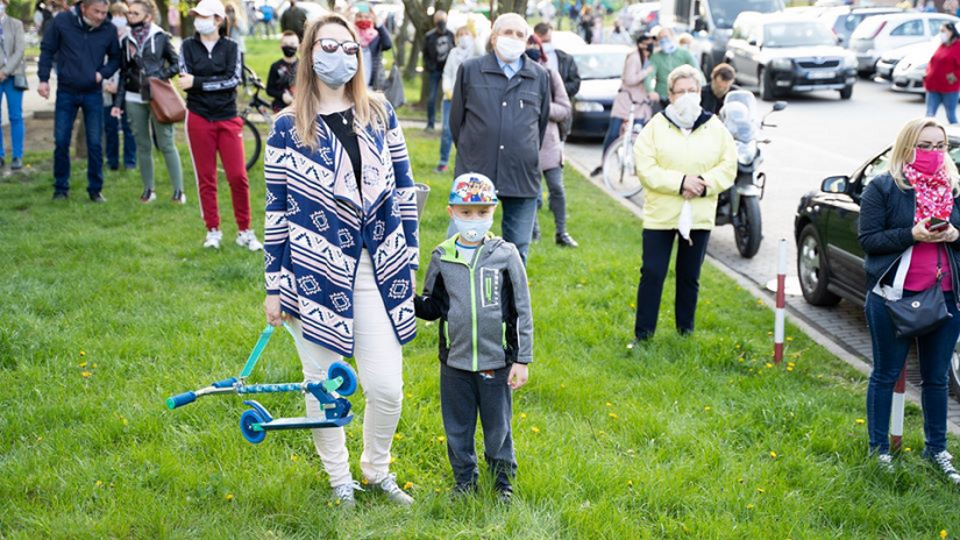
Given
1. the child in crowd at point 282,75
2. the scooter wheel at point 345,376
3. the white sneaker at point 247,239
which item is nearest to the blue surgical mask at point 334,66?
the scooter wheel at point 345,376

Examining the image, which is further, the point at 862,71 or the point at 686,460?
the point at 862,71

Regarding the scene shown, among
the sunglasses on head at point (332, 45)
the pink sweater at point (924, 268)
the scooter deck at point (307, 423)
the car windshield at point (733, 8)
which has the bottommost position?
the scooter deck at point (307, 423)

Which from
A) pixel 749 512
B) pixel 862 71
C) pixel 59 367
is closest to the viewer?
pixel 749 512

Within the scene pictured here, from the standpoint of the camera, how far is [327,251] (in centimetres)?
426

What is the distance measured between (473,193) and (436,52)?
46.9 ft

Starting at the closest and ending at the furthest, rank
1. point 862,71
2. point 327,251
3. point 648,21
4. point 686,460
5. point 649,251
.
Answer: point 327,251 → point 686,460 → point 649,251 → point 862,71 → point 648,21

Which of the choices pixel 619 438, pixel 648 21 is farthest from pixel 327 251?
pixel 648 21

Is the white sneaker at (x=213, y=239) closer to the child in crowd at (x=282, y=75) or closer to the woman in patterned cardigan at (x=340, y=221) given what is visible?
the child in crowd at (x=282, y=75)

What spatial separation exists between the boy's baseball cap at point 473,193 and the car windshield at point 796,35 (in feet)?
73.9

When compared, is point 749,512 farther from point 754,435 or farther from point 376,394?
point 376,394

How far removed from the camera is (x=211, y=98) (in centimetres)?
902

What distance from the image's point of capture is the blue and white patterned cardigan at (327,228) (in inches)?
167

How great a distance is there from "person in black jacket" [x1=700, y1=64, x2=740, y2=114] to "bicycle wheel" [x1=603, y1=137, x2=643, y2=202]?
2.50 m

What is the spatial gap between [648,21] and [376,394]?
38114 mm
